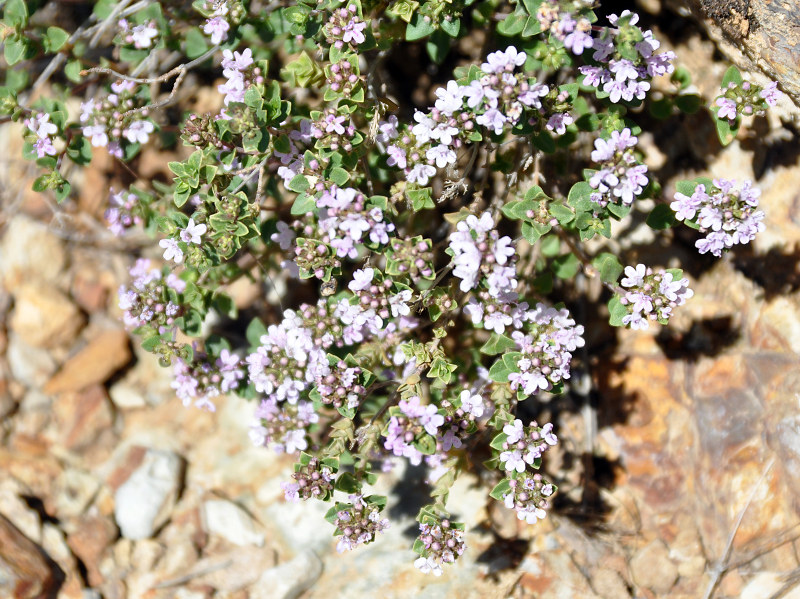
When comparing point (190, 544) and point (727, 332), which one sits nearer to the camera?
point (727, 332)

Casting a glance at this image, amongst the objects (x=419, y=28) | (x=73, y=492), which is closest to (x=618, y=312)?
(x=419, y=28)

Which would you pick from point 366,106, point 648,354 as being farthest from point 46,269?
point 648,354

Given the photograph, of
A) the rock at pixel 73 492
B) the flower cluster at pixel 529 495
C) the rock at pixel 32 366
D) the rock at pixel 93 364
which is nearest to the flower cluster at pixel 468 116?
the flower cluster at pixel 529 495

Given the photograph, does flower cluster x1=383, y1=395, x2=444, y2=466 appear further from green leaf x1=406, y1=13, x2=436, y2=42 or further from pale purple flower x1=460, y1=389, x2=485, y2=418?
green leaf x1=406, y1=13, x2=436, y2=42

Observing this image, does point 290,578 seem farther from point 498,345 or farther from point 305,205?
point 305,205

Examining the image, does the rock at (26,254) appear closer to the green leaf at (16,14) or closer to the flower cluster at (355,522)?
the green leaf at (16,14)

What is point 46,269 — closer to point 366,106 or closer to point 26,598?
point 26,598

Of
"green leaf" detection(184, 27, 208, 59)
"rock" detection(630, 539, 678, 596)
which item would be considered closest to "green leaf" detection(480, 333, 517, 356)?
"rock" detection(630, 539, 678, 596)
